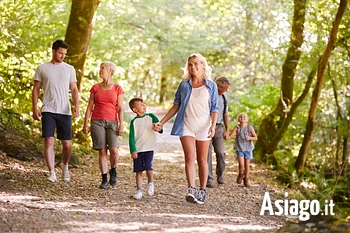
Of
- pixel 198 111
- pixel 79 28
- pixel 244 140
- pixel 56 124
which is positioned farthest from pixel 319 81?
pixel 56 124

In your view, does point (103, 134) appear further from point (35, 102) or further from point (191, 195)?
point (191, 195)

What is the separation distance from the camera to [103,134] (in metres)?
9.47

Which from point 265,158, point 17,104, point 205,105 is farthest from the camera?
point 265,158

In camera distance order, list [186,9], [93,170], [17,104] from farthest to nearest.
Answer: [186,9], [17,104], [93,170]

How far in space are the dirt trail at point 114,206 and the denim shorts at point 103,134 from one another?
717 millimetres

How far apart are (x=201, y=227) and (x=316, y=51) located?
32.9 feet

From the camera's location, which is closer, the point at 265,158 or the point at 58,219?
the point at 58,219

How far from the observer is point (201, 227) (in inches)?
266

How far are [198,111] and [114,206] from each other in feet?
5.78

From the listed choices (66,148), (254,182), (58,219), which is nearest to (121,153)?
(254,182)

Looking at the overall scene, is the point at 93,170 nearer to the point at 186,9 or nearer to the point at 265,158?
the point at 265,158

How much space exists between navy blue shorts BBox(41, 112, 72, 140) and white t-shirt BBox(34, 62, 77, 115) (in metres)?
0.08

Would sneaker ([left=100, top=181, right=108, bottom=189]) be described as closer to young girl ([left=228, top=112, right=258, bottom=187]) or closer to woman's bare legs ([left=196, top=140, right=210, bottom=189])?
woman's bare legs ([left=196, top=140, right=210, bottom=189])

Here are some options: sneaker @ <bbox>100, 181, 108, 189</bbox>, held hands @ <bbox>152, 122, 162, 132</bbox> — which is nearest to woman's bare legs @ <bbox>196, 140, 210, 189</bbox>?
held hands @ <bbox>152, 122, 162, 132</bbox>
